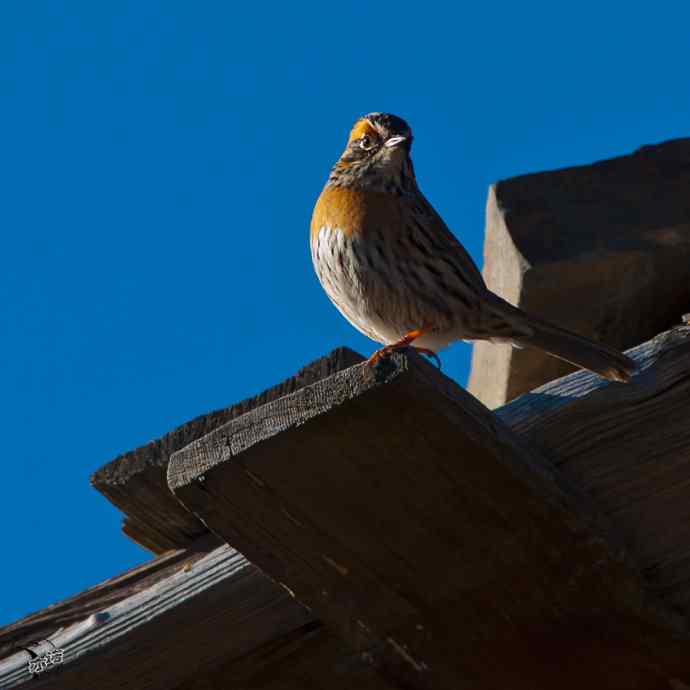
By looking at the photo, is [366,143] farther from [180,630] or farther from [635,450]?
[635,450]

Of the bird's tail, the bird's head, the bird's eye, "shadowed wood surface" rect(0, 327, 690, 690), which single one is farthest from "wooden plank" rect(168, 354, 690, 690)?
the bird's eye

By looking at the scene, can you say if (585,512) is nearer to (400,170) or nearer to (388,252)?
(388,252)

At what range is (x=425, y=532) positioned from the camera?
9.11 feet

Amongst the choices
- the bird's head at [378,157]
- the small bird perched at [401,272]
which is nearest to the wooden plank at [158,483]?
the small bird perched at [401,272]

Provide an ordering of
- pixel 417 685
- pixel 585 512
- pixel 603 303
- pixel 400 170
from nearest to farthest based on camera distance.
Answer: pixel 585 512, pixel 417 685, pixel 603 303, pixel 400 170

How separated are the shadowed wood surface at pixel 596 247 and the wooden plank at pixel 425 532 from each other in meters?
1.83

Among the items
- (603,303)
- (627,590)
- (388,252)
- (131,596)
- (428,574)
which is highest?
(388,252)

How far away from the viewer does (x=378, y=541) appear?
2.81 meters

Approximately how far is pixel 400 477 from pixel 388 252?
8.80ft

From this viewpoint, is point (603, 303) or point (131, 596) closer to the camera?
point (131, 596)

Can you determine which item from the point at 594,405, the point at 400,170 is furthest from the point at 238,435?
the point at 400,170

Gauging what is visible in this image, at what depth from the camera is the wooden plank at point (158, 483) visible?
3.09 m

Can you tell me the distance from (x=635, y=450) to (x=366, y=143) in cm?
332

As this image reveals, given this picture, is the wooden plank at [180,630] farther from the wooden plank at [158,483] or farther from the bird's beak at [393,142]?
the bird's beak at [393,142]
